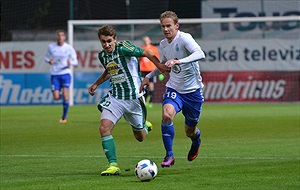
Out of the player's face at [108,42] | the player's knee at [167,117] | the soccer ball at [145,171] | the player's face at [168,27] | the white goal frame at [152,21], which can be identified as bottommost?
the white goal frame at [152,21]

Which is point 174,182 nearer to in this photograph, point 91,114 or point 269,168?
point 269,168

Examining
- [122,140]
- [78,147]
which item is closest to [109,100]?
[78,147]

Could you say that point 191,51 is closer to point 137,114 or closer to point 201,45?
point 137,114

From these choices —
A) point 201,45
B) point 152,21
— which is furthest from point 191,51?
point 201,45

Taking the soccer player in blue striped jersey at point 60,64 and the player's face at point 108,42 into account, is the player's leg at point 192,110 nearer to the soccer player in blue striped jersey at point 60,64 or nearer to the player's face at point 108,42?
the player's face at point 108,42

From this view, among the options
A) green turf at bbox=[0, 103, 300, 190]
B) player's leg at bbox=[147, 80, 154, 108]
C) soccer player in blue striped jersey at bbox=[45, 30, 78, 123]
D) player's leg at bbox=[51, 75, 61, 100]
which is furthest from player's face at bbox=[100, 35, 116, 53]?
player's leg at bbox=[147, 80, 154, 108]

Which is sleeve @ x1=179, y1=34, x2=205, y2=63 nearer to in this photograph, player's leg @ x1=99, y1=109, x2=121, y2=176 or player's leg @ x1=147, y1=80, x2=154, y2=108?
player's leg @ x1=99, y1=109, x2=121, y2=176

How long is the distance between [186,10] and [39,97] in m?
7.24

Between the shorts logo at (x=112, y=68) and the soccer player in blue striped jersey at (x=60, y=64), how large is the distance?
11.3m

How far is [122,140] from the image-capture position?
16844 millimetres

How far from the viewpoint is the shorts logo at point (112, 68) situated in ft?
37.5

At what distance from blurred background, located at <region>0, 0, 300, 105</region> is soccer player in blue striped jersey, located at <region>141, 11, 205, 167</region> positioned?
1954cm

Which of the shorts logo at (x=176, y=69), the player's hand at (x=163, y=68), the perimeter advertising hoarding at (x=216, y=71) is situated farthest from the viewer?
the perimeter advertising hoarding at (x=216, y=71)

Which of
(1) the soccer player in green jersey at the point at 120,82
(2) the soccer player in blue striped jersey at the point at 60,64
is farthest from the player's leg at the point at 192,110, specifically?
(2) the soccer player in blue striped jersey at the point at 60,64
